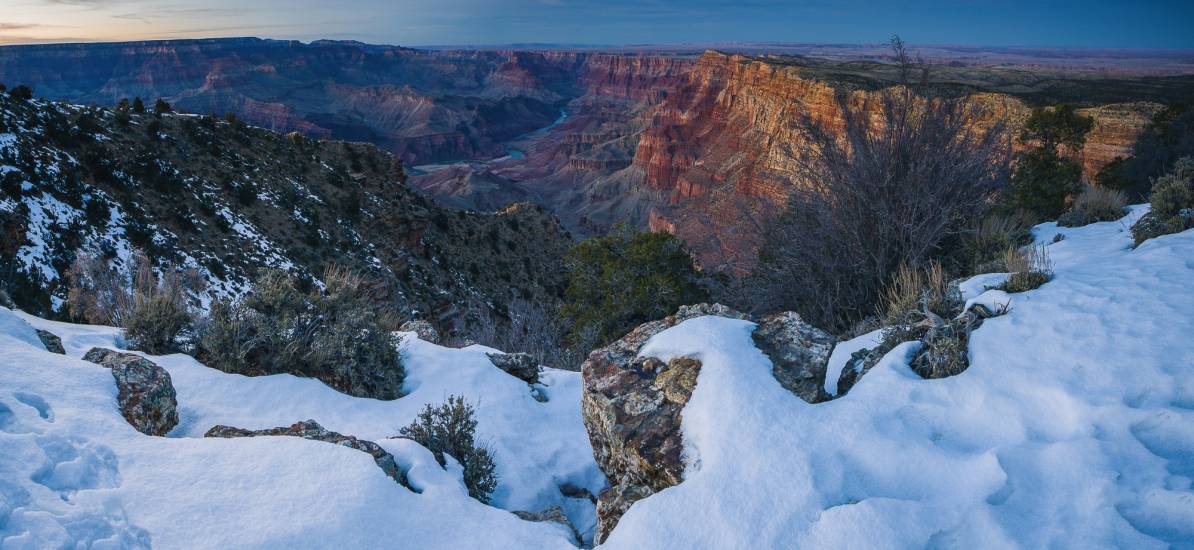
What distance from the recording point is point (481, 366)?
243 inches

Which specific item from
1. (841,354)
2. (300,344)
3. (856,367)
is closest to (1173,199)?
(841,354)

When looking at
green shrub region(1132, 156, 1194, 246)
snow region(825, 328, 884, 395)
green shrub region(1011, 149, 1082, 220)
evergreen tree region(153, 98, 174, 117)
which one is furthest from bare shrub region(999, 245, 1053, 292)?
evergreen tree region(153, 98, 174, 117)

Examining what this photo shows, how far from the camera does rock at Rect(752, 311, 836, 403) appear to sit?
13.3 ft

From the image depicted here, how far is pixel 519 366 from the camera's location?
6.44 metres

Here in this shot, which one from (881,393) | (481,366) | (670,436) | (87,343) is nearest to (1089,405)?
(881,393)

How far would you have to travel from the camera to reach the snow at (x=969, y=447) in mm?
2754

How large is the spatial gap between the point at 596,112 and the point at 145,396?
17242cm

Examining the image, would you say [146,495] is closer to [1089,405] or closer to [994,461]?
[994,461]

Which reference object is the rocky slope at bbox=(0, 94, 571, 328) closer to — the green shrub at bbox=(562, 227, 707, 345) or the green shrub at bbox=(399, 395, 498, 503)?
the green shrub at bbox=(562, 227, 707, 345)

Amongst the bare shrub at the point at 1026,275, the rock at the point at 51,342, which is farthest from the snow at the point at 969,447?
the rock at the point at 51,342

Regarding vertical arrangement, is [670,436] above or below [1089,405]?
below

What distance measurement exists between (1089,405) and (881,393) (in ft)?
3.43

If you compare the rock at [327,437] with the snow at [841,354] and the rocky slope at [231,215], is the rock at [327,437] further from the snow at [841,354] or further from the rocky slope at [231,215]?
the rocky slope at [231,215]

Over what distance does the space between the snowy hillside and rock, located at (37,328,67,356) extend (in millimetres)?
241
